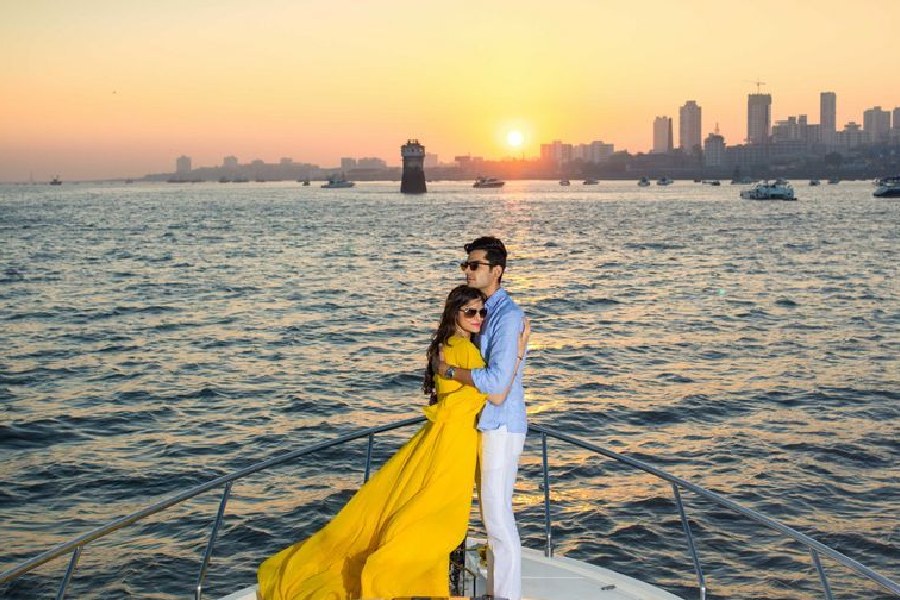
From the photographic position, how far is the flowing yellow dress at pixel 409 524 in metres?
5.20

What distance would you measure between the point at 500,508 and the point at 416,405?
1681 centimetres

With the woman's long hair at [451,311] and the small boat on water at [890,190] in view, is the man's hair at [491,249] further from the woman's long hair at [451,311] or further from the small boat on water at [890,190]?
the small boat on water at [890,190]

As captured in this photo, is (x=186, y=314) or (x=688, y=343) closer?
(x=688, y=343)

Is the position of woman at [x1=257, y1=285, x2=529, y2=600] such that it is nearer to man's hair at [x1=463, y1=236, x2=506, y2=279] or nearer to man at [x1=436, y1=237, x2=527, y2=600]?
man at [x1=436, y1=237, x2=527, y2=600]

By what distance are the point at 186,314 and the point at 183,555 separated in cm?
2621

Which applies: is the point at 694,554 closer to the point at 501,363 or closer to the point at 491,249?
the point at 501,363

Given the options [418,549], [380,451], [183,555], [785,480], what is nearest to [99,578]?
[183,555]

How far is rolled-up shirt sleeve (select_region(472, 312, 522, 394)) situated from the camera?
5.14 metres

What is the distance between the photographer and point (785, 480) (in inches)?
664

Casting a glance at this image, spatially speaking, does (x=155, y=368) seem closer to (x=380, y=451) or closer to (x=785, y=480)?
(x=380, y=451)

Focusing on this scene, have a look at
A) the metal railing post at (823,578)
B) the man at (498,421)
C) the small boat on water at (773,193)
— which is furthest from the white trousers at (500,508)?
the small boat on water at (773,193)

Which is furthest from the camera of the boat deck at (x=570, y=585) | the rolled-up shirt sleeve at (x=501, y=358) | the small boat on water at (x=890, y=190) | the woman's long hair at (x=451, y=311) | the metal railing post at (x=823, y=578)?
the small boat on water at (x=890, y=190)

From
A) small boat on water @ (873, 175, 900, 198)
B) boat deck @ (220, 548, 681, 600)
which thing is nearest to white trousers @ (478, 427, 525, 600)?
boat deck @ (220, 548, 681, 600)

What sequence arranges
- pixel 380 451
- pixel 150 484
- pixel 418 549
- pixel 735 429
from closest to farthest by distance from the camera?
pixel 418 549, pixel 150 484, pixel 380 451, pixel 735 429
